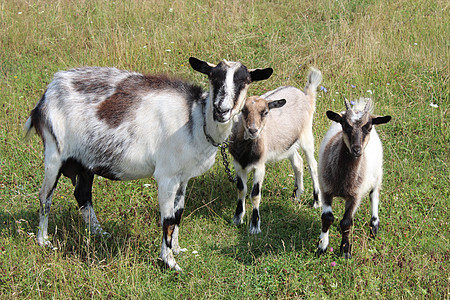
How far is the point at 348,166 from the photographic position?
504cm

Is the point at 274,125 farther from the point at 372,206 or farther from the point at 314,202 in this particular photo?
the point at 372,206

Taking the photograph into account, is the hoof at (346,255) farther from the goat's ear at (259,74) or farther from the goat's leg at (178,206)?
the goat's ear at (259,74)

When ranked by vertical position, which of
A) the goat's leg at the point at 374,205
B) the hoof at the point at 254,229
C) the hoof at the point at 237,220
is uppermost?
the goat's leg at the point at 374,205

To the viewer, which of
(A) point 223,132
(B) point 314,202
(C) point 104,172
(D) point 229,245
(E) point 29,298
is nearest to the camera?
(E) point 29,298

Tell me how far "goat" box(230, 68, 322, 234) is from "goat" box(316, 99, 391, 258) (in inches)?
33.6

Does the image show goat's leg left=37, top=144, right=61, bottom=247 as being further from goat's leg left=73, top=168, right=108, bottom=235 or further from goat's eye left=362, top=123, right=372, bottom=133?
goat's eye left=362, top=123, right=372, bottom=133

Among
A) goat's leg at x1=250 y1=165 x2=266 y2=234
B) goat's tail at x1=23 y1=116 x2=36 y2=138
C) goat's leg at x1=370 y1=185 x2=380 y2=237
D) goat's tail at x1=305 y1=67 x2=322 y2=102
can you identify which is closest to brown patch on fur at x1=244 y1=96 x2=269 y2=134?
goat's leg at x1=250 y1=165 x2=266 y2=234

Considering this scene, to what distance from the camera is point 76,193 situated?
17.7ft

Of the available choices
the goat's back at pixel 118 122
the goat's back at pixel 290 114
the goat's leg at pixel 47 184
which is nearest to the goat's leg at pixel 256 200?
the goat's back at pixel 290 114

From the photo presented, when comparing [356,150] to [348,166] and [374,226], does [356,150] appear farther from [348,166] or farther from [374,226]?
[374,226]

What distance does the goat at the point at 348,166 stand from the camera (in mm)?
4846

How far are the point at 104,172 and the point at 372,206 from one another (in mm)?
3027

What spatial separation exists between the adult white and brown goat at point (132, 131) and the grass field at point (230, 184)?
504 millimetres

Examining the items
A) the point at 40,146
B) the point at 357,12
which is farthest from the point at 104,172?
the point at 357,12
